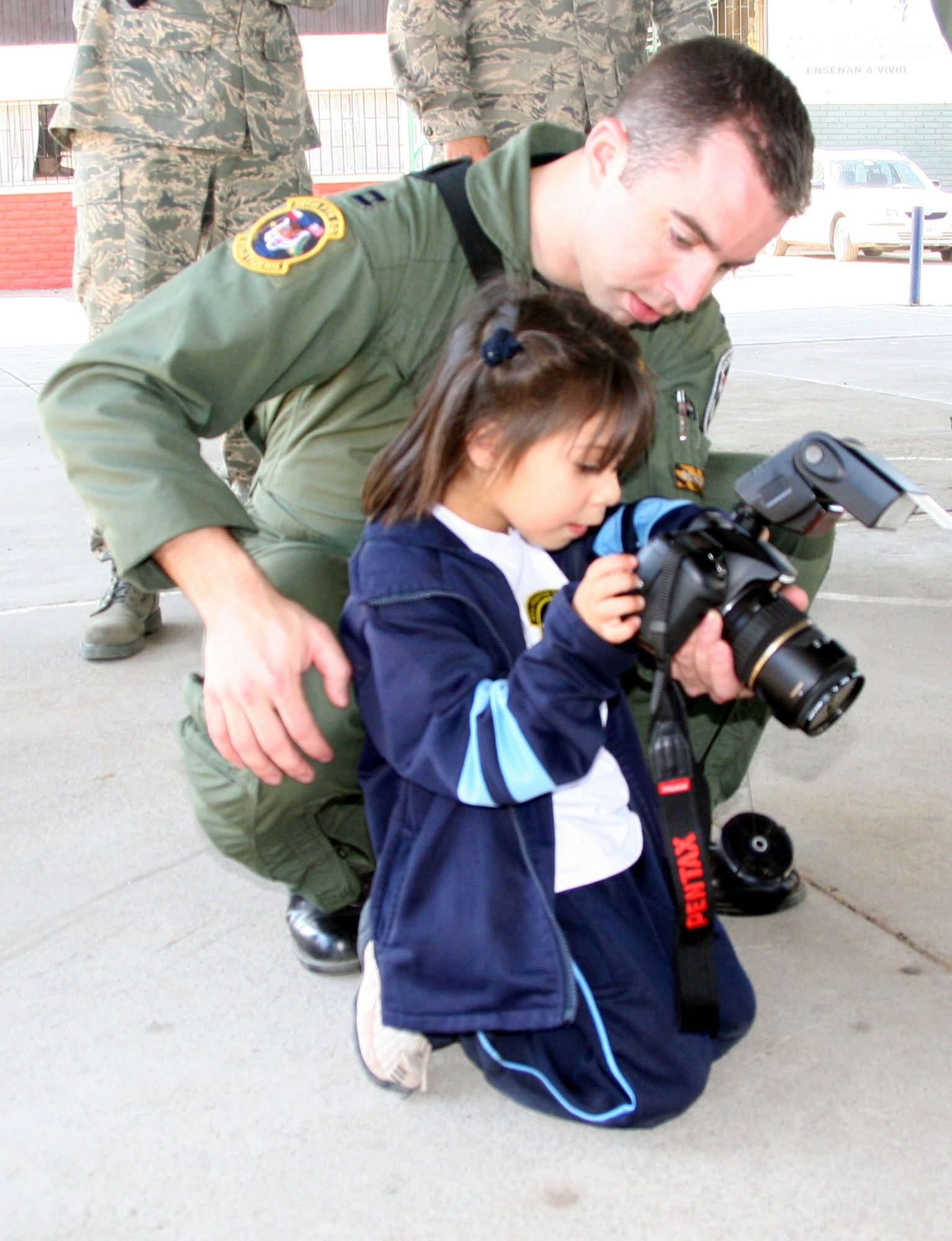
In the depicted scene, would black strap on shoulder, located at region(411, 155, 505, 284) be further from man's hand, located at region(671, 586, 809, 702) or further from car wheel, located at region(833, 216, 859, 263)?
car wheel, located at region(833, 216, 859, 263)

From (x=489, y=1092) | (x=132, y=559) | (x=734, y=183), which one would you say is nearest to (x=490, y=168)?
(x=734, y=183)

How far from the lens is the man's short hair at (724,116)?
159 cm

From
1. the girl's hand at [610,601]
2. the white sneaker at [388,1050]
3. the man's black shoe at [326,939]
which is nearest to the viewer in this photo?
the girl's hand at [610,601]

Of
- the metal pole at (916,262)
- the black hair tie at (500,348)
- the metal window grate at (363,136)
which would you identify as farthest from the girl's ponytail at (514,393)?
the metal window grate at (363,136)

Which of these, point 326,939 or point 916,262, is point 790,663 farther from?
point 916,262

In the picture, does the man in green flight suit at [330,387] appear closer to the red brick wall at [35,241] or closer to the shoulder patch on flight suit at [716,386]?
the shoulder patch on flight suit at [716,386]

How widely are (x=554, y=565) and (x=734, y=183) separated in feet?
1.61

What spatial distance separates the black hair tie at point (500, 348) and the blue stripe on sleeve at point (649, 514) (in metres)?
0.32

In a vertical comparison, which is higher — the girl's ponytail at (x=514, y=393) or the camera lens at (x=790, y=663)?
the girl's ponytail at (x=514, y=393)

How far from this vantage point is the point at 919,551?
365 centimetres

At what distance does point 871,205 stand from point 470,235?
42.7ft

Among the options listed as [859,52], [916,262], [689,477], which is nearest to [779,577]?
[689,477]

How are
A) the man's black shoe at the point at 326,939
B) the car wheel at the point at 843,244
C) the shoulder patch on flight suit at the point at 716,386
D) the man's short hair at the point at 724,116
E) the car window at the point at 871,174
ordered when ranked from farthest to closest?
the car wheel at the point at 843,244
the car window at the point at 871,174
the shoulder patch on flight suit at the point at 716,386
the man's black shoe at the point at 326,939
the man's short hair at the point at 724,116

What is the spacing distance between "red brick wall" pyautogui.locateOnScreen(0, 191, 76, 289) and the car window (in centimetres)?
870
